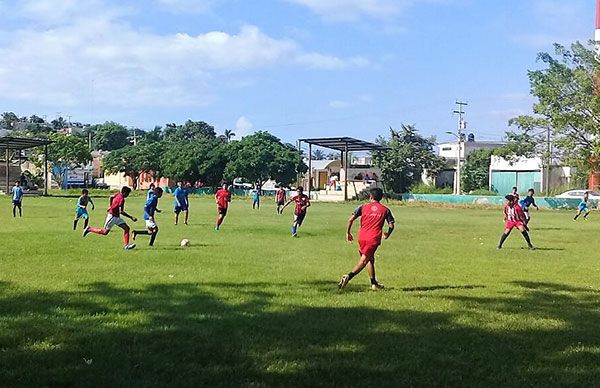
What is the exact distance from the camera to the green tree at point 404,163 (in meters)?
81.6

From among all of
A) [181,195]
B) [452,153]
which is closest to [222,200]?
[181,195]

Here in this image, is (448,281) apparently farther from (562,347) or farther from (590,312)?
(562,347)

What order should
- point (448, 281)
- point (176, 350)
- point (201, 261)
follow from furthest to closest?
point (201, 261) < point (448, 281) < point (176, 350)

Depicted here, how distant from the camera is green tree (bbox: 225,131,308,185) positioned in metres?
78.3

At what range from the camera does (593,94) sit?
45812 millimetres

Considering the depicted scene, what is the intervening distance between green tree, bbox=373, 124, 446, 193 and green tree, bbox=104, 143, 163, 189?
92.9 ft

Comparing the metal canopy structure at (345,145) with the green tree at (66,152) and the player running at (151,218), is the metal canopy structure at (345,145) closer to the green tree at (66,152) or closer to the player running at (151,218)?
the green tree at (66,152)

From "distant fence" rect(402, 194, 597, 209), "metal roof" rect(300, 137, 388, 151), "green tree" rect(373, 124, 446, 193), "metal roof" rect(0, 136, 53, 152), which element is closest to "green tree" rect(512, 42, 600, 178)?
"distant fence" rect(402, 194, 597, 209)

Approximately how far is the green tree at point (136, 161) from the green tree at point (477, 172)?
125 feet

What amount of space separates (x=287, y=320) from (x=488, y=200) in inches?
2059

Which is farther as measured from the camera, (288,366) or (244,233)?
(244,233)

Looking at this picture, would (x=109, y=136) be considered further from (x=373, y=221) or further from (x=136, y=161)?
(x=373, y=221)

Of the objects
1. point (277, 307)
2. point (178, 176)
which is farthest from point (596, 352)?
point (178, 176)

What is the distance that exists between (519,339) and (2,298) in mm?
6924
